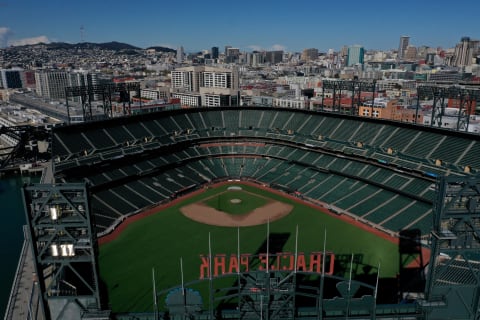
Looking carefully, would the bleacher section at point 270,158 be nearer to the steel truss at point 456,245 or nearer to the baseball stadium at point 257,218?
the baseball stadium at point 257,218

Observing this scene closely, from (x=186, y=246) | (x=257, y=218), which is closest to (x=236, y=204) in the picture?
(x=257, y=218)

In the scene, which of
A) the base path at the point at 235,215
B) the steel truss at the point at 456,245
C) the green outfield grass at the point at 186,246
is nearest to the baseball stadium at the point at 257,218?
the steel truss at the point at 456,245

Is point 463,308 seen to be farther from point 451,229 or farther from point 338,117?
point 338,117

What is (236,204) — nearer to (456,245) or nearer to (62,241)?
(62,241)

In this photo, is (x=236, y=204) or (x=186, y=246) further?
(x=236, y=204)

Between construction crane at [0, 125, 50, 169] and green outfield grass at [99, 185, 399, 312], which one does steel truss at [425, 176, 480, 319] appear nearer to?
green outfield grass at [99, 185, 399, 312]

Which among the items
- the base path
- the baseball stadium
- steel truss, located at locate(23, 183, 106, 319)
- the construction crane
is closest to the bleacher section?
the baseball stadium
